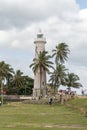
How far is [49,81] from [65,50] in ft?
46.1

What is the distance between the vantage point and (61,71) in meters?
115

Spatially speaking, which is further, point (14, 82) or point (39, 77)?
point (14, 82)

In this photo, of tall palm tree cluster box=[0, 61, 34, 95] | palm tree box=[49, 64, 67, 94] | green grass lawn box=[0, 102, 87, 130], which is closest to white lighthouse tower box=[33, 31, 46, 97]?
palm tree box=[49, 64, 67, 94]

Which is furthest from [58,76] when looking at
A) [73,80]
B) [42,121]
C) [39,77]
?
[42,121]

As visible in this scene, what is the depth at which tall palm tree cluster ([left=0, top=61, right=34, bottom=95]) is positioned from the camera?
140 metres

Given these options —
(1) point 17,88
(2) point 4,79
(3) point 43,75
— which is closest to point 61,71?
(3) point 43,75

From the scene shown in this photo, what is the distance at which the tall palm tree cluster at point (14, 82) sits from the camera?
140 m

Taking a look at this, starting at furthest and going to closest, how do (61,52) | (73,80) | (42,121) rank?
(73,80) → (61,52) → (42,121)

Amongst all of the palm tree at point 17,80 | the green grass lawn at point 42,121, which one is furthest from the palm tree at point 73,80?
the green grass lawn at point 42,121

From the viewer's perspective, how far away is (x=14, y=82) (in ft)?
488

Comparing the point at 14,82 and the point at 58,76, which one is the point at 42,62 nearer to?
the point at 58,76

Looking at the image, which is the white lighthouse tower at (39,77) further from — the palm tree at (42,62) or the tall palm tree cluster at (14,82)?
the tall palm tree cluster at (14,82)

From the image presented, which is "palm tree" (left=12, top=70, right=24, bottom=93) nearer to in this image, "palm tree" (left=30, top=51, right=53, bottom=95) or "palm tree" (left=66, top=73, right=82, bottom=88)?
"palm tree" (left=66, top=73, right=82, bottom=88)

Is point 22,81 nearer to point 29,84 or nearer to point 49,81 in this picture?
point 29,84
